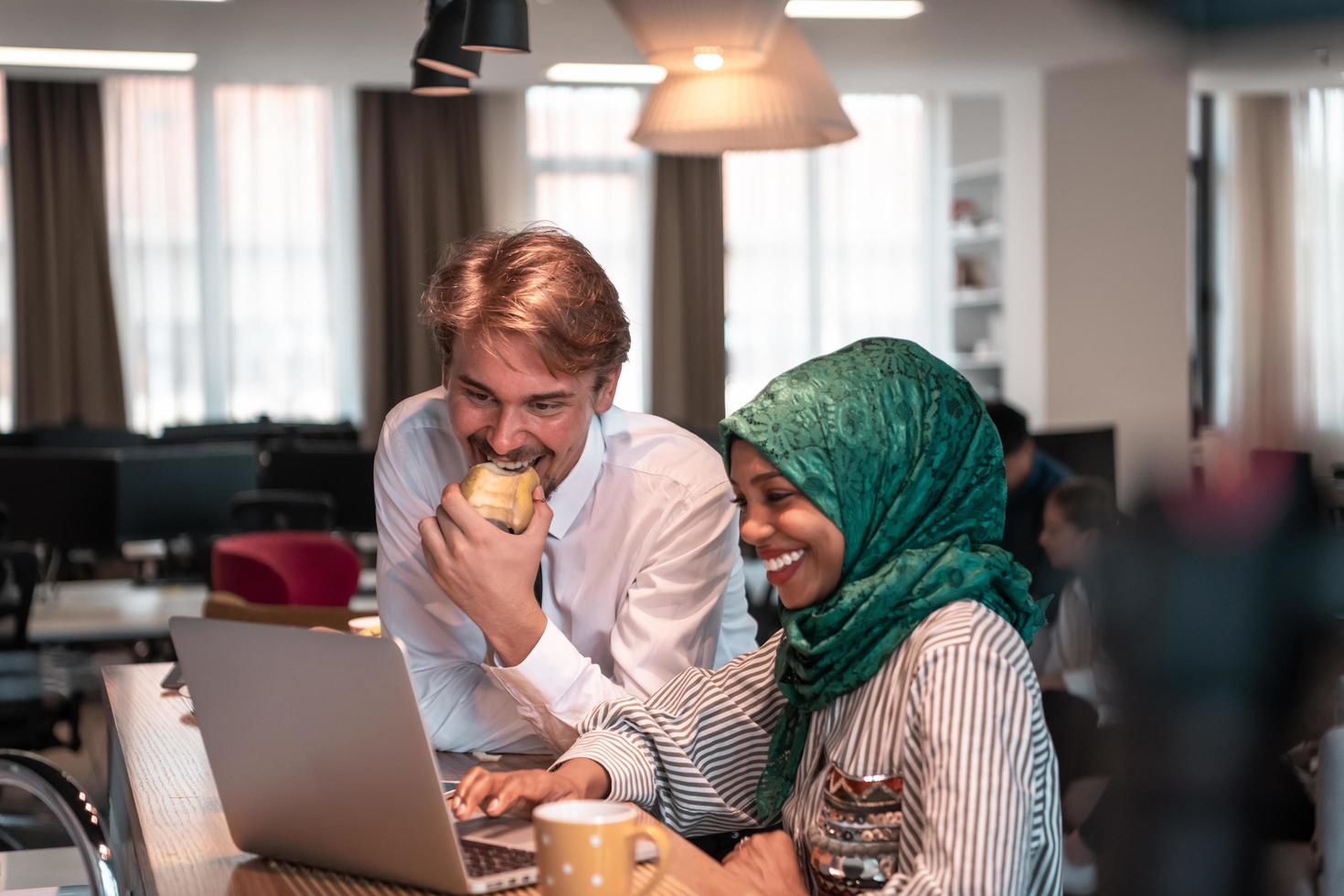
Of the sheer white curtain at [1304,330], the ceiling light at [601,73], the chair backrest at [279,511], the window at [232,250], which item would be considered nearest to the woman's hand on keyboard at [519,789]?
the sheer white curtain at [1304,330]

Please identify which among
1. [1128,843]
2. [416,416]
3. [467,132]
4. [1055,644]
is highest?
[467,132]

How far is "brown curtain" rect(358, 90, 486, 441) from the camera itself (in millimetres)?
9383

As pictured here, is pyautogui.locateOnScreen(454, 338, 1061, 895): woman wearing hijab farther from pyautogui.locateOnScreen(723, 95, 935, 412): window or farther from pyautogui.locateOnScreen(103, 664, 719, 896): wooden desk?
pyautogui.locateOnScreen(723, 95, 935, 412): window

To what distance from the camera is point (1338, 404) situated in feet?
1.87

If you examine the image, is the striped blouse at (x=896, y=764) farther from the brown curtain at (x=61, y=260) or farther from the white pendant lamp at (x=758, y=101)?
the brown curtain at (x=61, y=260)

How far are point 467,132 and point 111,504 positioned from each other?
17.0ft

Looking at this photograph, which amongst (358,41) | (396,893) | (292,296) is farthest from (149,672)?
(292,296)

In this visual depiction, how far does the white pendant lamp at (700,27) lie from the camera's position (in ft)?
10.1

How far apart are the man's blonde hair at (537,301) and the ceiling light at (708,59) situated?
1.55m

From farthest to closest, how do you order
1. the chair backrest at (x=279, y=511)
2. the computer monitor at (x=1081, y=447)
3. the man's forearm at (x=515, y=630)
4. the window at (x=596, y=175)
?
the window at (x=596, y=175), the computer monitor at (x=1081, y=447), the chair backrest at (x=279, y=511), the man's forearm at (x=515, y=630)

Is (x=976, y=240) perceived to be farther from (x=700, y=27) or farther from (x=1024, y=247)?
(x=700, y=27)

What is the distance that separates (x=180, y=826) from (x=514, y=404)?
578 millimetres

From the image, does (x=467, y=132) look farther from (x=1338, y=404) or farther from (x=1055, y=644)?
(x=1338, y=404)

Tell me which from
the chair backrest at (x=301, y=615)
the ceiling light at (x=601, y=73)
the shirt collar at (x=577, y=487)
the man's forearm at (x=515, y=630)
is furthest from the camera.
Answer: the ceiling light at (x=601, y=73)
